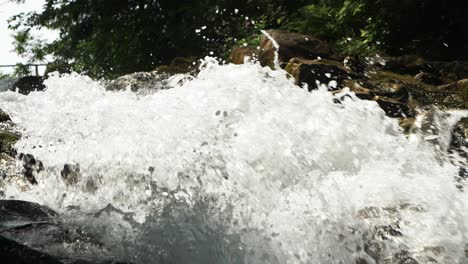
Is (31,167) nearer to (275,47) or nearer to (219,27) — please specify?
(275,47)

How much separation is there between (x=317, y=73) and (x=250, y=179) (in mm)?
2871

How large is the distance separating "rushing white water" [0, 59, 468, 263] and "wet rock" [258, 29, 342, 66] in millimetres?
2274

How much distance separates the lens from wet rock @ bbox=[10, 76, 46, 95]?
1062cm

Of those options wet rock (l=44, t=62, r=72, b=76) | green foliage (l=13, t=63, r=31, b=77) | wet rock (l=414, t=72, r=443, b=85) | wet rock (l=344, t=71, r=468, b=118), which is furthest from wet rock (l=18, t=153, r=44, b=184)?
green foliage (l=13, t=63, r=31, b=77)

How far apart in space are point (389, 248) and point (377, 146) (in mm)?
1189

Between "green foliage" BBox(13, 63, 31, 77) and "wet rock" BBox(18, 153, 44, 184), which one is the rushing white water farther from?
"green foliage" BBox(13, 63, 31, 77)

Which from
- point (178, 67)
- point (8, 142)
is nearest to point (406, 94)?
point (178, 67)

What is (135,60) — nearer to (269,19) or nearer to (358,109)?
(269,19)

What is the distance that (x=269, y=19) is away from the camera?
10.9m

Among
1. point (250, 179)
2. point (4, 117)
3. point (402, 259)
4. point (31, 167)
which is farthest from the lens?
point (4, 117)

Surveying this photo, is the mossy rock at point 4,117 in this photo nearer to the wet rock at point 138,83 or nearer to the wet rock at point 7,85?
the wet rock at point 138,83

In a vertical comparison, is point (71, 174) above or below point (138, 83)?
above

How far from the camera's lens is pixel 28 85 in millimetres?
10836

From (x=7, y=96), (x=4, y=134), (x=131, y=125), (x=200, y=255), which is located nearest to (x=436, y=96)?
(x=131, y=125)
